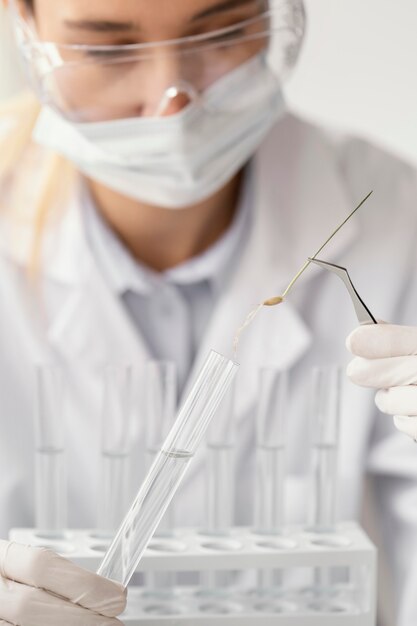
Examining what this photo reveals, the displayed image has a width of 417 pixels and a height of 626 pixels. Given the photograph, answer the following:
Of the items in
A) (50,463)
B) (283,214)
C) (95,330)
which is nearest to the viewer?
(50,463)

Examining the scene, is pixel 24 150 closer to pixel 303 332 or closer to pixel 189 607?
pixel 303 332

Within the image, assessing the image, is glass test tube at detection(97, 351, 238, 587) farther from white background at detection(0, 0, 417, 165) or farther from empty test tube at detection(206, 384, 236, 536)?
white background at detection(0, 0, 417, 165)

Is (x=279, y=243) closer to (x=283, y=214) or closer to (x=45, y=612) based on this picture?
(x=283, y=214)

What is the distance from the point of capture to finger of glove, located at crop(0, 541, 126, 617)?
85cm

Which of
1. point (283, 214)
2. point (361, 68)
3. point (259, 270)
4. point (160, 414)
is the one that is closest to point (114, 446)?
point (160, 414)

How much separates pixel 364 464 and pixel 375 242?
342 mm

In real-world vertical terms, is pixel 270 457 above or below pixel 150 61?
below

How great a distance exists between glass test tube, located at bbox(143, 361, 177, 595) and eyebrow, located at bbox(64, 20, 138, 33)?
1.43ft

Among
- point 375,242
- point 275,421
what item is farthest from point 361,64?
point 275,421

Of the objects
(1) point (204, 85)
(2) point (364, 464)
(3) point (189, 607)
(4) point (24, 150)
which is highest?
(1) point (204, 85)

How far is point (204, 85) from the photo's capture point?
1209 mm

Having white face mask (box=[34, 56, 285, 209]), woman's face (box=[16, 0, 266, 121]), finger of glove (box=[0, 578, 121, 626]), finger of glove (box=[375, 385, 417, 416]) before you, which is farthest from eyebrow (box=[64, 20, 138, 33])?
finger of glove (box=[0, 578, 121, 626])

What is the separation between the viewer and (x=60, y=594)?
0.87m

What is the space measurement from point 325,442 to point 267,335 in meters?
0.41
